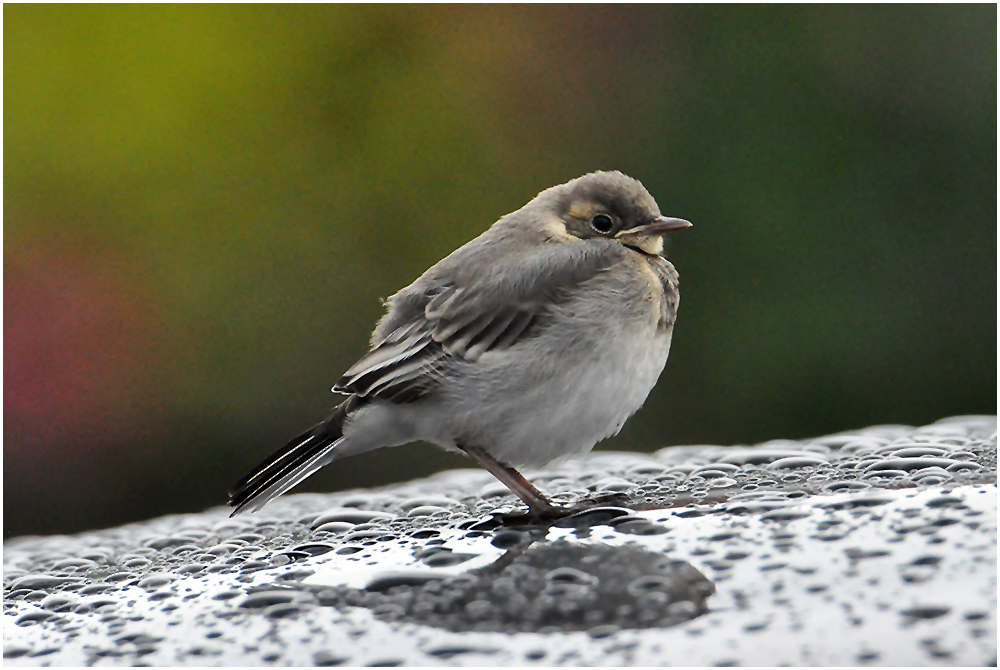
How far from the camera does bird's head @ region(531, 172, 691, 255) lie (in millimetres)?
4480

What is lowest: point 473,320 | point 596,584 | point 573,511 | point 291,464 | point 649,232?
point 596,584

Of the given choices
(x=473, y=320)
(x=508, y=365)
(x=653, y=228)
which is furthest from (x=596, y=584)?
(x=653, y=228)

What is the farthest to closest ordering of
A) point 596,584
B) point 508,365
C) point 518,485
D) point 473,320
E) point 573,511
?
1. point 473,320
2. point 508,365
3. point 518,485
4. point 573,511
5. point 596,584

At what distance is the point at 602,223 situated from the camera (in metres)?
4.54

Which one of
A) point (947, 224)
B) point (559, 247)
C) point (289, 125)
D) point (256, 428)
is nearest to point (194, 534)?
point (559, 247)

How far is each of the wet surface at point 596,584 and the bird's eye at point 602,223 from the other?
1.26 m

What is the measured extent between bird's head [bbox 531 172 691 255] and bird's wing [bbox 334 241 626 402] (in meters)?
0.23

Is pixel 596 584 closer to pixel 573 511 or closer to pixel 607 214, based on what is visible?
pixel 573 511

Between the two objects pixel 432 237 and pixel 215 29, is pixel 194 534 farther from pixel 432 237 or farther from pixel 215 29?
pixel 215 29

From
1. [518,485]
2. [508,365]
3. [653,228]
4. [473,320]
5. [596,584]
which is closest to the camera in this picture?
[596,584]

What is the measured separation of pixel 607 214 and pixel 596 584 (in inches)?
90.8

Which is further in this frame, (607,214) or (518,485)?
(607,214)

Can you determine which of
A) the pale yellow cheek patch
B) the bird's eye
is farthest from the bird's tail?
the bird's eye

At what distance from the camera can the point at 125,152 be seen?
757 cm
